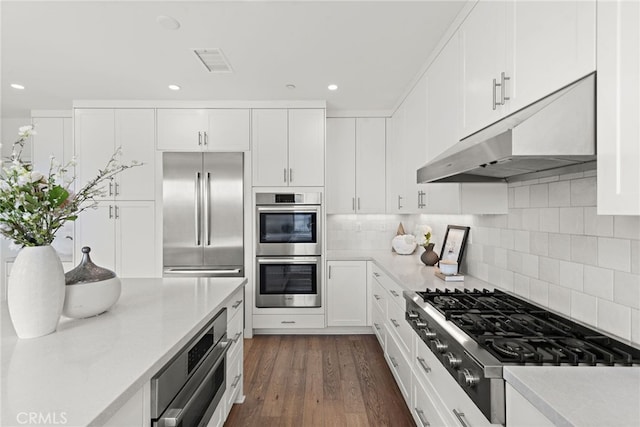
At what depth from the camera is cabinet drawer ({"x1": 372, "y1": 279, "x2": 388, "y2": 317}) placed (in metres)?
3.03

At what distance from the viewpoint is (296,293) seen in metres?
3.71

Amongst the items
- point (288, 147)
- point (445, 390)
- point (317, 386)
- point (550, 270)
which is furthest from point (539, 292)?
point (288, 147)

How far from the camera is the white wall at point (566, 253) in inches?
51.5

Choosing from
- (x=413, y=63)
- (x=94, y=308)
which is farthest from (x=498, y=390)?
(x=413, y=63)

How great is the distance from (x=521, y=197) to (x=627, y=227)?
738 mm

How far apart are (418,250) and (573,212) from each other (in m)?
2.39

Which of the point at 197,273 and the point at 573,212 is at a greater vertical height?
the point at 573,212

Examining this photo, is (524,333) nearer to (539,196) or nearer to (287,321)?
(539,196)

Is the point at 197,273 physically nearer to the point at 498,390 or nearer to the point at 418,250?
the point at 418,250

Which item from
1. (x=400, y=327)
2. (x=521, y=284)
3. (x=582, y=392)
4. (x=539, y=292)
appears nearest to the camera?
(x=582, y=392)

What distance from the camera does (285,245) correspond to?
370 centimetres

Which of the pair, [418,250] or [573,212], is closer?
[573,212]

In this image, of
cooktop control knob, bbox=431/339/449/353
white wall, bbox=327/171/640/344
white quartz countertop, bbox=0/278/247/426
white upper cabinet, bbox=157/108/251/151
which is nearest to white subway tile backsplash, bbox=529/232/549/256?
white wall, bbox=327/171/640/344

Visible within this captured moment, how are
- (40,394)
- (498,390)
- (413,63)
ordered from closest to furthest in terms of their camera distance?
(40,394), (498,390), (413,63)
